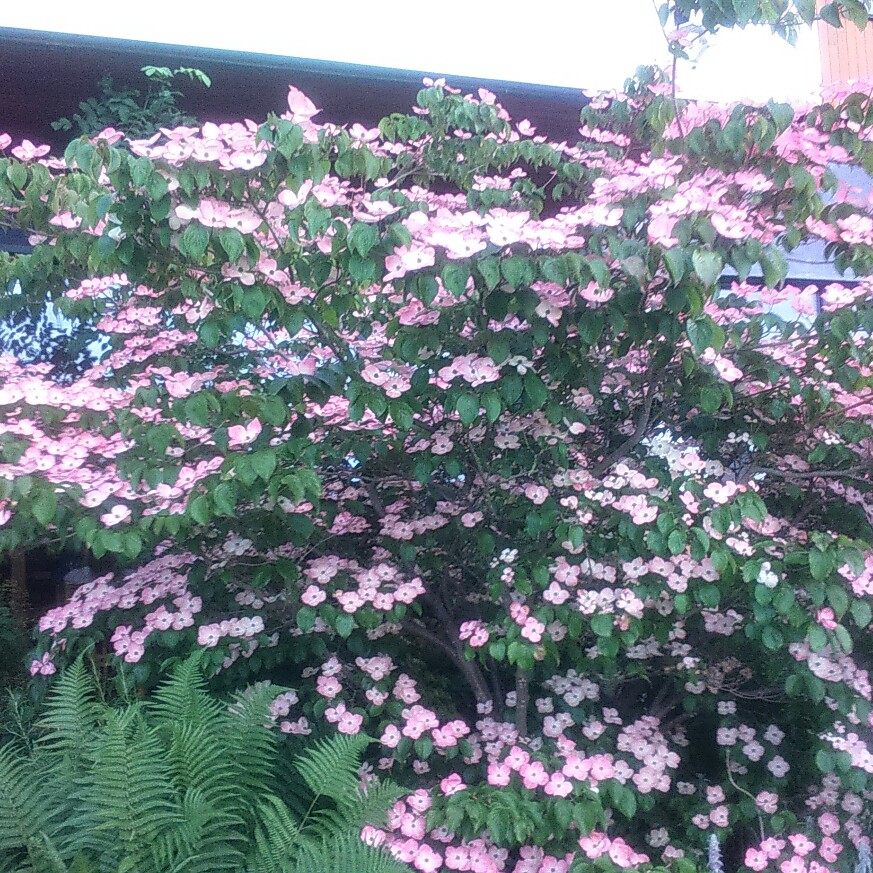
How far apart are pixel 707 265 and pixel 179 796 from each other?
169 centimetres

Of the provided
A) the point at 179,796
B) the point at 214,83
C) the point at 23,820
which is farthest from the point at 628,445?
the point at 214,83

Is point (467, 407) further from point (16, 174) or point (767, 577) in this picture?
point (16, 174)

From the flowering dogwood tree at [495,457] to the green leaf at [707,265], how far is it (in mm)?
40

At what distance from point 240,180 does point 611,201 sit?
0.90m

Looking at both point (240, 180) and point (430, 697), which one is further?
point (430, 697)

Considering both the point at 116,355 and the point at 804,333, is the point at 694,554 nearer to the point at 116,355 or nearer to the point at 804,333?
the point at 804,333

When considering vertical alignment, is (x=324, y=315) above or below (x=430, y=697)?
above

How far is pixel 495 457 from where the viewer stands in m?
2.19

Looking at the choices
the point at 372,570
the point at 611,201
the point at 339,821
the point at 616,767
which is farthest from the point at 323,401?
the point at 616,767

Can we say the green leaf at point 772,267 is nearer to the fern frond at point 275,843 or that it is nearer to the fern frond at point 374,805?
the fern frond at point 374,805

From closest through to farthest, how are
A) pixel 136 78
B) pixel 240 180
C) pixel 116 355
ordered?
pixel 240 180, pixel 116 355, pixel 136 78

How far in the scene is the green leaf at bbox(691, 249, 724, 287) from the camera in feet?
4.96

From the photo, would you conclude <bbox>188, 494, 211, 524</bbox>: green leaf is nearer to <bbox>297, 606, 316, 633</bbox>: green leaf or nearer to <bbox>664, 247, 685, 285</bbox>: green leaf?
<bbox>297, 606, 316, 633</bbox>: green leaf

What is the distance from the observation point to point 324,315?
77.5 inches
